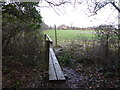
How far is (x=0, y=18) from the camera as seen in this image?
9.84 feet

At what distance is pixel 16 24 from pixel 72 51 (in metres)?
2.91

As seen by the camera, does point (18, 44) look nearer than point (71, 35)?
Yes

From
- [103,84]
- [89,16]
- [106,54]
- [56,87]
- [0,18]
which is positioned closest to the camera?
[56,87]

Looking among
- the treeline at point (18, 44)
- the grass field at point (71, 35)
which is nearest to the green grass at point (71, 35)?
the grass field at point (71, 35)

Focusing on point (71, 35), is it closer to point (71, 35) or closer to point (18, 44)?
point (71, 35)

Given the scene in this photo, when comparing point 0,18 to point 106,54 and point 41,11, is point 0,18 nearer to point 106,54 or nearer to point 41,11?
point 41,11

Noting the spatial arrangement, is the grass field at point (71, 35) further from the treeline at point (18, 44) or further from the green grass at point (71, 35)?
the treeline at point (18, 44)

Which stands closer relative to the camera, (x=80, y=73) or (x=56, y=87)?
(x=56, y=87)

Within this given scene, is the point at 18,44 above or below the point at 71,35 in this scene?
below

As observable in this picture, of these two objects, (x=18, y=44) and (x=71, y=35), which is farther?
(x=71, y=35)

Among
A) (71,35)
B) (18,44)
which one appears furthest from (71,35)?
(18,44)

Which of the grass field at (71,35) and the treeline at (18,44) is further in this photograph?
the grass field at (71,35)

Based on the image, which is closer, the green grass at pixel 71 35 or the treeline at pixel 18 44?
the treeline at pixel 18 44

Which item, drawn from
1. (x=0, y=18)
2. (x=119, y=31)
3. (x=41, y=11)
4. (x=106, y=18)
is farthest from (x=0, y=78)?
(x=106, y=18)
